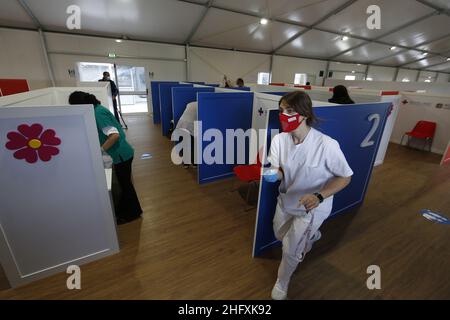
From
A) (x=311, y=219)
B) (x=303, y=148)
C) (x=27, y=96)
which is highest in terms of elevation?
(x=27, y=96)

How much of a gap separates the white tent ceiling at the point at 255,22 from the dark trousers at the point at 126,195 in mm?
5485

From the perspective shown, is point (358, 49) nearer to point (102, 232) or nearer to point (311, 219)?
point (311, 219)

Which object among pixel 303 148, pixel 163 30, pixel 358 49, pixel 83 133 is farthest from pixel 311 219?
pixel 358 49

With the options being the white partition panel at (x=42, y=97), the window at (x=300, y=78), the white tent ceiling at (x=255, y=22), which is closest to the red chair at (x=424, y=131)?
the white tent ceiling at (x=255, y=22)

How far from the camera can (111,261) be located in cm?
188

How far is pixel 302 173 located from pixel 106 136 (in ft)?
5.76

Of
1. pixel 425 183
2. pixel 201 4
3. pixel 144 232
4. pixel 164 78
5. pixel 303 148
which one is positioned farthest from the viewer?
pixel 164 78

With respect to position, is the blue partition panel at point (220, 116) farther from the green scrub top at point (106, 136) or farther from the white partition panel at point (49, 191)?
the white partition panel at point (49, 191)

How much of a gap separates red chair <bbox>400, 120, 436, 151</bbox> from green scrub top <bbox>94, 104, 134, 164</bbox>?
6.33 meters

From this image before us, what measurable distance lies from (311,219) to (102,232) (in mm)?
1713

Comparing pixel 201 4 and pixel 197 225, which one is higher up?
pixel 201 4

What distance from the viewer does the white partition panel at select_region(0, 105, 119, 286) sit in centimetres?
136

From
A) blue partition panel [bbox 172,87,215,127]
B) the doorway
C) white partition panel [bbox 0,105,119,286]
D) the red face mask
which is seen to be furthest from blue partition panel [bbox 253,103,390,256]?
the doorway
